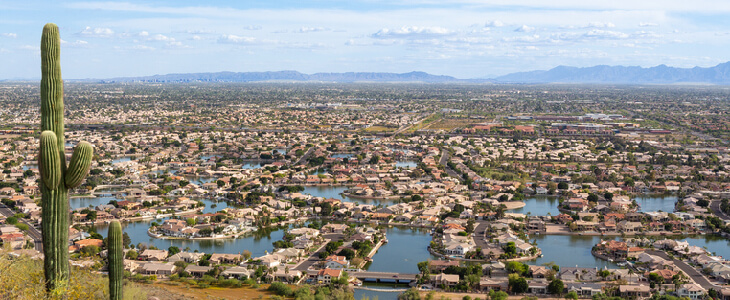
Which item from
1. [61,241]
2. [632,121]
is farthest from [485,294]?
[632,121]

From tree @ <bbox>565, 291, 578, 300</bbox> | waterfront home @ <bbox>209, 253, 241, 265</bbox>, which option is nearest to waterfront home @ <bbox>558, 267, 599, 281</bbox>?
tree @ <bbox>565, 291, 578, 300</bbox>

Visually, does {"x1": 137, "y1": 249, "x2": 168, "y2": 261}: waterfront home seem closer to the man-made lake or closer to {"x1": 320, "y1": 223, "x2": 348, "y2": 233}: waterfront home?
{"x1": 320, "y1": 223, "x2": 348, "y2": 233}: waterfront home

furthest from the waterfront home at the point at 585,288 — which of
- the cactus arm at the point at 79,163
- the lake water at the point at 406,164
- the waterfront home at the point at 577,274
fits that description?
the lake water at the point at 406,164

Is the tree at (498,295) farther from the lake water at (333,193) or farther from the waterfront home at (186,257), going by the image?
the lake water at (333,193)

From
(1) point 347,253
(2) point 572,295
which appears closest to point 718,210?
(2) point 572,295

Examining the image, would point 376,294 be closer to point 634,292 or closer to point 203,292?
point 203,292

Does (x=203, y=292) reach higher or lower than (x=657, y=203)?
higher

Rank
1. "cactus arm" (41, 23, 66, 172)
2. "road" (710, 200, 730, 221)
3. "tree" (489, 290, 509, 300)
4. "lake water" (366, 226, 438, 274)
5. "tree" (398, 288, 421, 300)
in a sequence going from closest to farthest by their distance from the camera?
"cactus arm" (41, 23, 66, 172), "tree" (398, 288, 421, 300), "tree" (489, 290, 509, 300), "lake water" (366, 226, 438, 274), "road" (710, 200, 730, 221)
